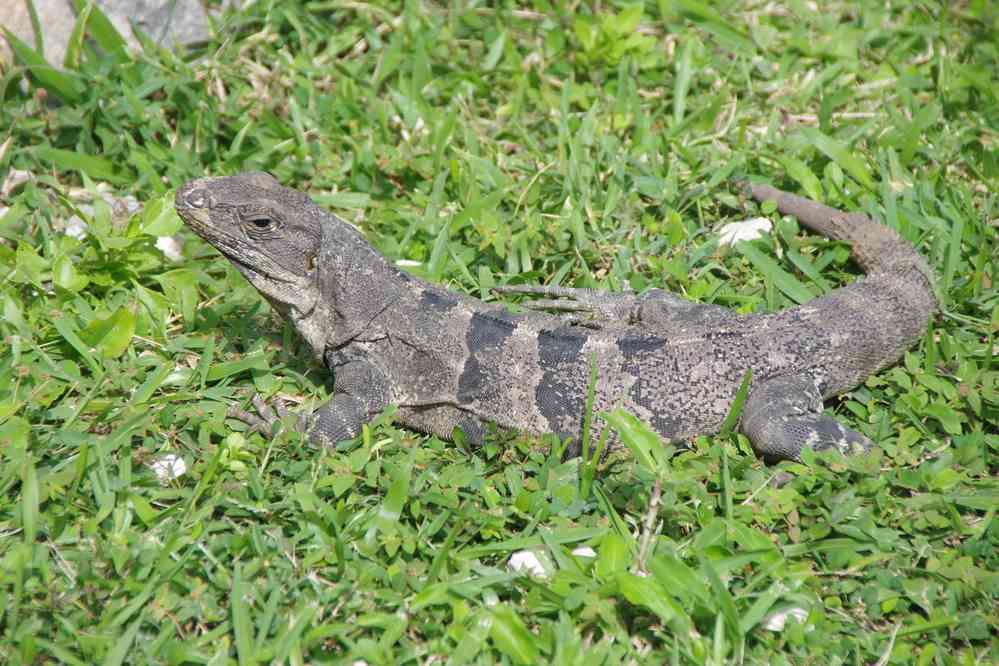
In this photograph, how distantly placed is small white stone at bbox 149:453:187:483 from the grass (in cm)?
3

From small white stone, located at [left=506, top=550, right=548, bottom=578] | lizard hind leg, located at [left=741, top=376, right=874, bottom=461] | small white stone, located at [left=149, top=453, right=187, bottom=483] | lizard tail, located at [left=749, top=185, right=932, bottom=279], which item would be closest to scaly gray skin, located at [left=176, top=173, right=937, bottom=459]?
lizard hind leg, located at [left=741, top=376, right=874, bottom=461]

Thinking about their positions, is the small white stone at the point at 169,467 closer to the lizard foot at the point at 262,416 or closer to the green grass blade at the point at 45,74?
the lizard foot at the point at 262,416

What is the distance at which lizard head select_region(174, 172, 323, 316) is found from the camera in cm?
484

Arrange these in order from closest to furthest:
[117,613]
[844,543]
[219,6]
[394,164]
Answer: [117,613], [844,543], [394,164], [219,6]

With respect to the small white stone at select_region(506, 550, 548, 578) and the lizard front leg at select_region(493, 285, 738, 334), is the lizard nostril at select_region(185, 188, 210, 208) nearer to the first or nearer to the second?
the lizard front leg at select_region(493, 285, 738, 334)

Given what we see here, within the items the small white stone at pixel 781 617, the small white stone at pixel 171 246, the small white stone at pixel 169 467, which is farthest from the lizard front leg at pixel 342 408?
the small white stone at pixel 781 617

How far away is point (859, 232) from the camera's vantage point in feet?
18.2

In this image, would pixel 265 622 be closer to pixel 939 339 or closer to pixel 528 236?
pixel 528 236

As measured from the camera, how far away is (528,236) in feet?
19.0

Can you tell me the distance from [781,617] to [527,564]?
3.24ft

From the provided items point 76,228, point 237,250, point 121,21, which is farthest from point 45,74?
point 237,250

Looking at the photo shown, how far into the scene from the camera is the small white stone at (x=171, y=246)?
579cm

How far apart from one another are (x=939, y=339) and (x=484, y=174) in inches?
108

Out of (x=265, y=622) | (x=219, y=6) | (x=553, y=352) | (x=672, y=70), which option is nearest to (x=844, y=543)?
(x=553, y=352)
